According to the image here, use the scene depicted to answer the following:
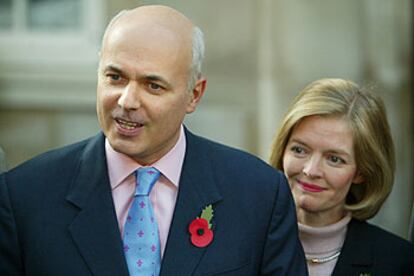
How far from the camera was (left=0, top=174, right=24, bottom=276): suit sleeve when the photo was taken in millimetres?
3881

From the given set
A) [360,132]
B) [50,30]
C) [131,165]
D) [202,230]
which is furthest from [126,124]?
[50,30]

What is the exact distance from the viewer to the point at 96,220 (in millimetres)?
3969

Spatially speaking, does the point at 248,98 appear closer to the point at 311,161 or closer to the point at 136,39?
the point at 311,161

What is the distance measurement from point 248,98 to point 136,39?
468 cm

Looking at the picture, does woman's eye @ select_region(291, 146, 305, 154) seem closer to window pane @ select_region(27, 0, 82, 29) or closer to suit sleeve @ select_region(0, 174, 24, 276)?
suit sleeve @ select_region(0, 174, 24, 276)

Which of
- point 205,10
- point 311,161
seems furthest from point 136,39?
point 205,10

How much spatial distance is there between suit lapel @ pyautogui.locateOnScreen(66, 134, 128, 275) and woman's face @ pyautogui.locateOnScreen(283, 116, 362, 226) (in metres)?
0.88

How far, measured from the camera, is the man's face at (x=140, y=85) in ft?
12.6

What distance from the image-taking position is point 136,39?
386 centimetres

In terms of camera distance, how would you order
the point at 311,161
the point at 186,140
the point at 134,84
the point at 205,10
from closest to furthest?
the point at 134,84 < the point at 186,140 < the point at 311,161 < the point at 205,10

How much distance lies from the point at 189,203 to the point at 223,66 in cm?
448

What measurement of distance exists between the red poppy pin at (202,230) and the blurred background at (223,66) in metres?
4.30

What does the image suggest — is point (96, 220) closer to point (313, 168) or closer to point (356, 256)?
point (313, 168)

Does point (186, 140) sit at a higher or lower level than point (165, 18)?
lower
